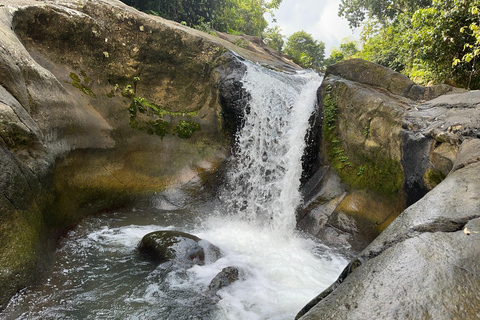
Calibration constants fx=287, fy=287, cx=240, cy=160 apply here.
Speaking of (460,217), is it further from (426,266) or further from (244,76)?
(244,76)

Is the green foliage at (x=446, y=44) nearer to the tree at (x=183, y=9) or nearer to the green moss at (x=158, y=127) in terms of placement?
the green moss at (x=158, y=127)

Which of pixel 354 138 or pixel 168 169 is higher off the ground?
pixel 354 138

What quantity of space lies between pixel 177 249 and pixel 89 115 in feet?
14.0

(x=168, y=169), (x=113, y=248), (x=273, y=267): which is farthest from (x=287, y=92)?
(x=113, y=248)

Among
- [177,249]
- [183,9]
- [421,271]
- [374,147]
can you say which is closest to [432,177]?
[374,147]

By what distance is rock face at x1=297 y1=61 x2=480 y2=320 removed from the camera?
184 cm

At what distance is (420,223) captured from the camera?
2.63 metres

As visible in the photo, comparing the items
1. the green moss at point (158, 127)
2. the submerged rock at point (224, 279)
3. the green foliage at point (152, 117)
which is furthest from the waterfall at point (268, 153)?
the submerged rock at point (224, 279)

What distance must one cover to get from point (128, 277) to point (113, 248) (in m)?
1.09

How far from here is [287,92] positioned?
9133 mm

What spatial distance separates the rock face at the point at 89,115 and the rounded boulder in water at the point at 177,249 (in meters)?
1.59

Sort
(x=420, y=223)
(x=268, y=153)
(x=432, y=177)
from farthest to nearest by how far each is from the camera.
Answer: (x=268, y=153) → (x=432, y=177) → (x=420, y=223)

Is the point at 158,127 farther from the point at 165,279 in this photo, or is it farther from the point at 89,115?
the point at 165,279

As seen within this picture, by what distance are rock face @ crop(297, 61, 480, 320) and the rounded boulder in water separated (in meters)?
2.73
